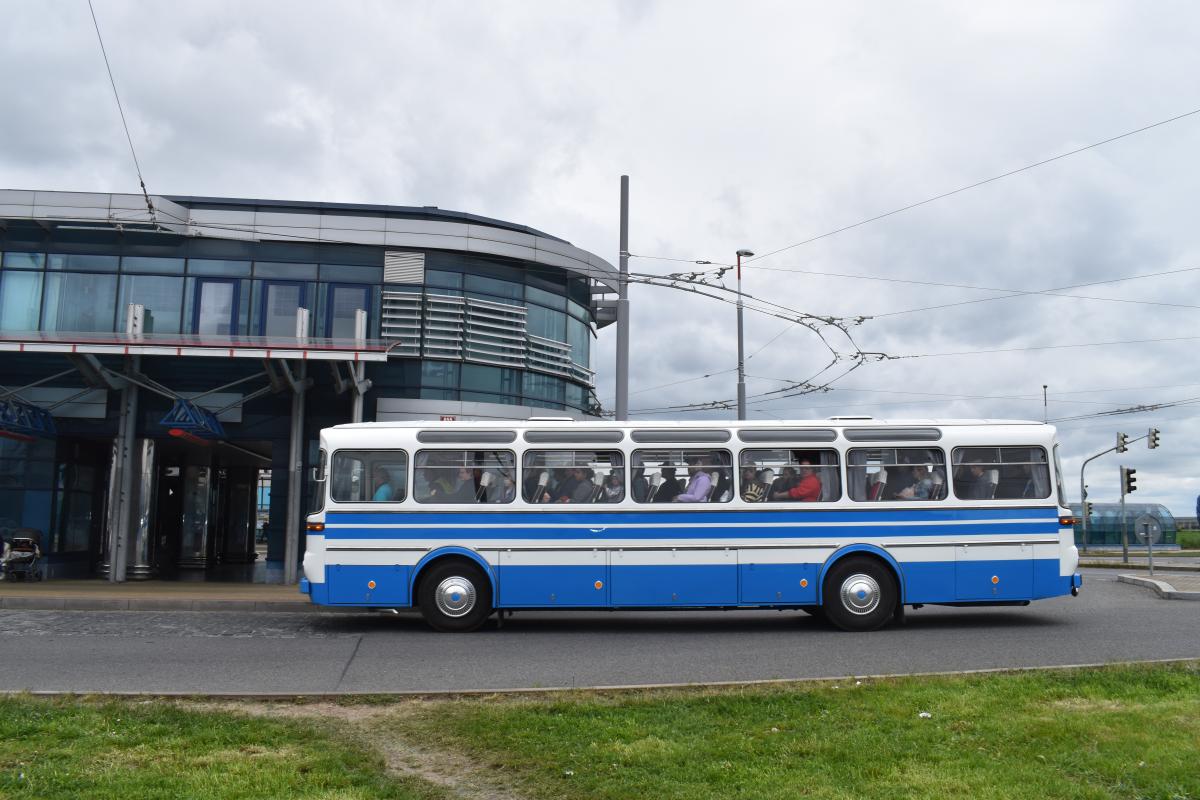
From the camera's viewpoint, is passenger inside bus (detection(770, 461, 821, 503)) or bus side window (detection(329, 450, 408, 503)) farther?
bus side window (detection(329, 450, 408, 503))

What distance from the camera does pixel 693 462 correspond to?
14305 millimetres

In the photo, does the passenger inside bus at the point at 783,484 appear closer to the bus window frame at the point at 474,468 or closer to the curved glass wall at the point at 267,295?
the bus window frame at the point at 474,468

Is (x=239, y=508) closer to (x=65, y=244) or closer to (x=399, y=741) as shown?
(x=65, y=244)

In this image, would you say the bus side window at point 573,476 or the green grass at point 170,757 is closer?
the green grass at point 170,757

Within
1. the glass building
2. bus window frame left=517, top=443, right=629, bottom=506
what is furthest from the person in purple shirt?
the glass building

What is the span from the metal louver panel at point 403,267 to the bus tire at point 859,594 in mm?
13315

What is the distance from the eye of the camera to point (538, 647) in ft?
40.7

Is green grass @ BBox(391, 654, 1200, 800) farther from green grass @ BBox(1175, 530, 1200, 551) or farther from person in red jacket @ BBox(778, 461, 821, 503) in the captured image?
green grass @ BBox(1175, 530, 1200, 551)

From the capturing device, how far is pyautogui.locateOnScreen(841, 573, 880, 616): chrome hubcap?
13859 millimetres

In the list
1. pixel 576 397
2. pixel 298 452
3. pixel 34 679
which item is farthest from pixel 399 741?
pixel 576 397

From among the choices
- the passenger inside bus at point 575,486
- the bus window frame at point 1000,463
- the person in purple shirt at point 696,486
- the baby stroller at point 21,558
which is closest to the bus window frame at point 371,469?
the passenger inside bus at point 575,486

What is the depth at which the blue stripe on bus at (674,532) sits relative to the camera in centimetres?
1402

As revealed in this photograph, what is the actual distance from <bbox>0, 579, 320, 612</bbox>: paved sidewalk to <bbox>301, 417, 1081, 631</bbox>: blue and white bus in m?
3.99

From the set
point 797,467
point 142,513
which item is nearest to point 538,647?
point 797,467
